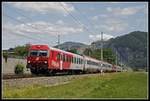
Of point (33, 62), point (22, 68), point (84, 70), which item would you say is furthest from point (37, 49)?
point (84, 70)

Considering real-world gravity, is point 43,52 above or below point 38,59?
above

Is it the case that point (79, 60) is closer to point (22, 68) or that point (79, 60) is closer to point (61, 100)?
point (22, 68)

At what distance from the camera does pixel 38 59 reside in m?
36.0

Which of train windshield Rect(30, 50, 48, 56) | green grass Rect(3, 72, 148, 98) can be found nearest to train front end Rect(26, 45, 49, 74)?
train windshield Rect(30, 50, 48, 56)

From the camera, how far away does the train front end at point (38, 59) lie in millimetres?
35594

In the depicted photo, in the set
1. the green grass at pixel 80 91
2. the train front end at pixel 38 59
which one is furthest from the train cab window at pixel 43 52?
the green grass at pixel 80 91

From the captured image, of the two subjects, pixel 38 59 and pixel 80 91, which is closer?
pixel 80 91

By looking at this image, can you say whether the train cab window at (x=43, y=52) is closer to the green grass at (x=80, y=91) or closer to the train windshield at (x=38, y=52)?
the train windshield at (x=38, y=52)

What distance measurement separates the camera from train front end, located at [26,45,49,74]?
3559cm

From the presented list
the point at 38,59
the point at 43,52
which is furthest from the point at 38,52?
the point at 38,59

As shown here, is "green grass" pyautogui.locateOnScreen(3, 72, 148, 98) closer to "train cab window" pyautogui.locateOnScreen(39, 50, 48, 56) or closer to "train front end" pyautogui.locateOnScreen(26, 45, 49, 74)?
"train front end" pyautogui.locateOnScreen(26, 45, 49, 74)

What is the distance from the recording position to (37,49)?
120ft

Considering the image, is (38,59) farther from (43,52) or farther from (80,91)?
(80,91)

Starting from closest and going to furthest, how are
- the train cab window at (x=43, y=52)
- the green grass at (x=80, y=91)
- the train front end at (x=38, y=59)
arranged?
1. the green grass at (x=80, y=91)
2. the train front end at (x=38, y=59)
3. the train cab window at (x=43, y=52)
